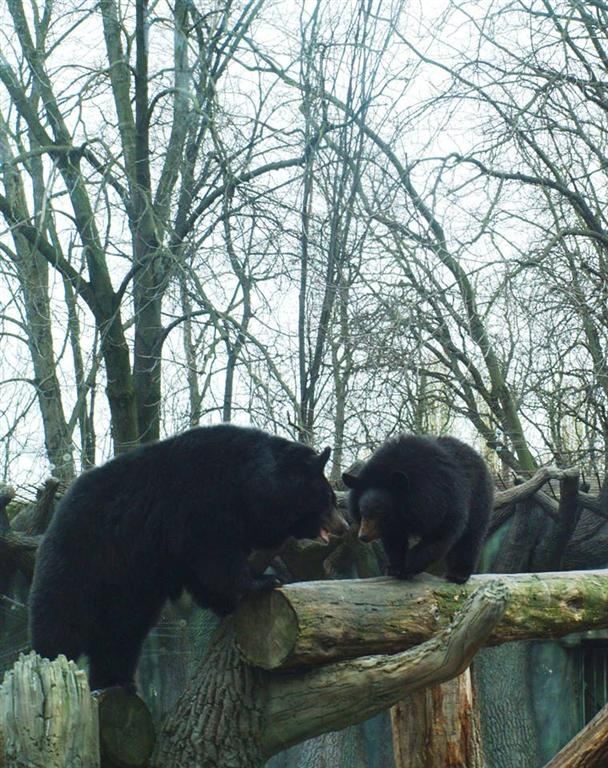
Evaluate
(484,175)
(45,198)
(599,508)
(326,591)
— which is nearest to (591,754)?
(326,591)

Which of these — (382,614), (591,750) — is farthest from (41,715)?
(591,750)

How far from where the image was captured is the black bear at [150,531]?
547 cm

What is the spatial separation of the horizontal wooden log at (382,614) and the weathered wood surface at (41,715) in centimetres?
90

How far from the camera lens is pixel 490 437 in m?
11.6

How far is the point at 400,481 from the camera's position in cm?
597

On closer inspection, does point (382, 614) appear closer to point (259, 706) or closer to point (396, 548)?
point (259, 706)

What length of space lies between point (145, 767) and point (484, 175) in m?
7.65

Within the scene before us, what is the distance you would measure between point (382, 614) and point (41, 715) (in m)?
1.72

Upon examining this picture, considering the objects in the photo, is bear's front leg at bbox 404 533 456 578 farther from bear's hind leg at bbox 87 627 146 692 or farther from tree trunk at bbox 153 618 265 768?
bear's hind leg at bbox 87 627 146 692

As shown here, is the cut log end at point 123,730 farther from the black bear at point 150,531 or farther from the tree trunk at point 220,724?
the black bear at point 150,531

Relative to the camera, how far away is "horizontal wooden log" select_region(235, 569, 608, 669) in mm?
4902

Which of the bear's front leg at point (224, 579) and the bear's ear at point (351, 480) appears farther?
the bear's ear at point (351, 480)

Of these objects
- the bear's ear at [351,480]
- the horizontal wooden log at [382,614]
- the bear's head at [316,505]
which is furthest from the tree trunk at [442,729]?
the bear's ear at [351,480]

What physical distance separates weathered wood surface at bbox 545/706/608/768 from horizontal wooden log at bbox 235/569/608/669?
0.55 meters
